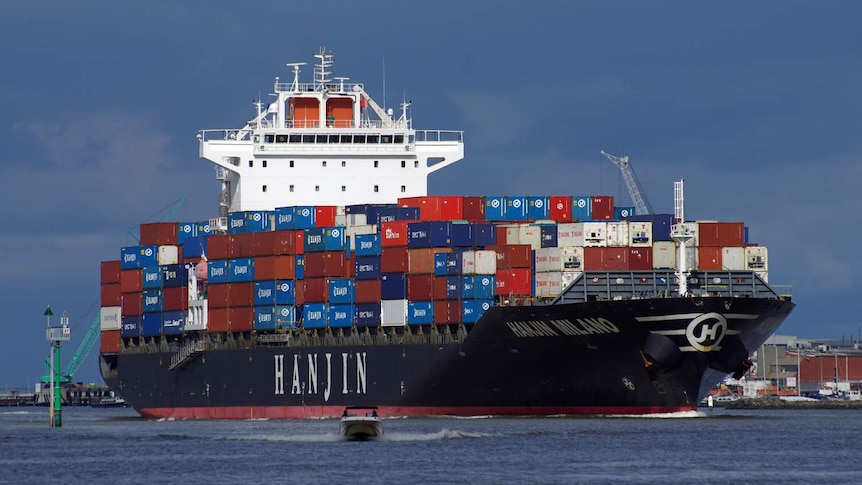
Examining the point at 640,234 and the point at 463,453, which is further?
the point at 640,234

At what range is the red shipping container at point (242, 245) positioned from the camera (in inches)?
2987

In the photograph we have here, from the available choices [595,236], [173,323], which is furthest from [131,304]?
[595,236]

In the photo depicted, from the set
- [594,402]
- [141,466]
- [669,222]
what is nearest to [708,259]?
[669,222]

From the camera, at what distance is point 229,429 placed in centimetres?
6981

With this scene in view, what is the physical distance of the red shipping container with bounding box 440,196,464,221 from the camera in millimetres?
72062

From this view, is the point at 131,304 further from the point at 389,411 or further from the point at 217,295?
the point at 389,411

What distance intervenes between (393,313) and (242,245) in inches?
382

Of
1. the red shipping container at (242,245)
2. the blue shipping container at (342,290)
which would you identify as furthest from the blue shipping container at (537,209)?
the red shipping container at (242,245)

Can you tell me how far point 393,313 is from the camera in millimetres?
69938

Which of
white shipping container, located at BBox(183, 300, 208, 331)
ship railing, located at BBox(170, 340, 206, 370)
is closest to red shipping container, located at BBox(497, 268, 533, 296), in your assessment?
white shipping container, located at BBox(183, 300, 208, 331)

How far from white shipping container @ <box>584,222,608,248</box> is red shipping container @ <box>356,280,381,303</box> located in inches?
350

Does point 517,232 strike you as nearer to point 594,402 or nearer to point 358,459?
point 594,402

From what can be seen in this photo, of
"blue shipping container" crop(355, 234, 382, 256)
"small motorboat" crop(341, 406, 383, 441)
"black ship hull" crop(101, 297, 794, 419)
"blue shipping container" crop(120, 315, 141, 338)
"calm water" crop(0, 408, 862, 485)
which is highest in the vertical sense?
"blue shipping container" crop(355, 234, 382, 256)

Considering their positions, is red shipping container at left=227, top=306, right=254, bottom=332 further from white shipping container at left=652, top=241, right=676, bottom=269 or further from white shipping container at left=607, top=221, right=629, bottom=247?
white shipping container at left=652, top=241, right=676, bottom=269
